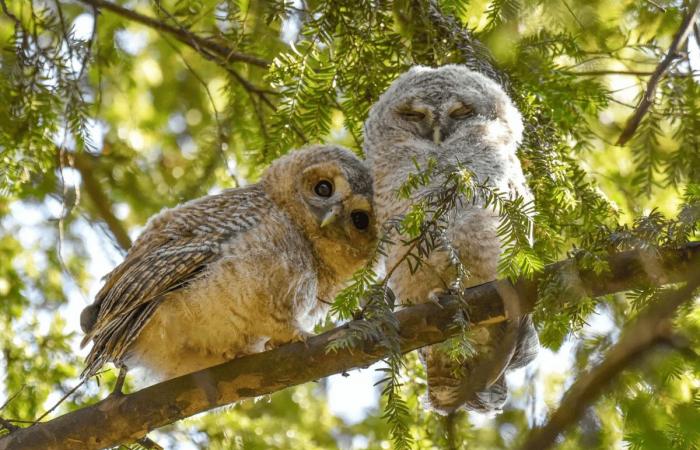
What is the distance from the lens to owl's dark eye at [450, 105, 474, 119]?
3.07 meters

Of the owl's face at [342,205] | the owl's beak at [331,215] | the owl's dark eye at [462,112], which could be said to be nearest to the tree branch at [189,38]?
the owl's face at [342,205]

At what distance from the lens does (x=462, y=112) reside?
3088mm

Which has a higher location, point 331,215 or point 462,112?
point 462,112

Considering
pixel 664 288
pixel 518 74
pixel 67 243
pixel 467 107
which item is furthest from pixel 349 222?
pixel 67 243

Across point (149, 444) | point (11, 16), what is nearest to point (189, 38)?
point (11, 16)

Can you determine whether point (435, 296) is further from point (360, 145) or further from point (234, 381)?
point (360, 145)

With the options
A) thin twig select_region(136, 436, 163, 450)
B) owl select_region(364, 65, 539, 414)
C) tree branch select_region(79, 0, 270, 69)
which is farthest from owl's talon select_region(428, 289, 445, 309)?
tree branch select_region(79, 0, 270, 69)

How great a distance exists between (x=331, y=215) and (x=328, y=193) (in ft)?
0.70

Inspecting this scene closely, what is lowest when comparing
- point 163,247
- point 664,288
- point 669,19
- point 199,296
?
point 664,288

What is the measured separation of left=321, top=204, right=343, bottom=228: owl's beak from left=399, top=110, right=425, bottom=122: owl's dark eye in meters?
0.41

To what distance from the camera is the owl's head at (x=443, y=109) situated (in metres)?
3.01

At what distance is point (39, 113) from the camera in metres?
3.53

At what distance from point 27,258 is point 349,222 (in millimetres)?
2835

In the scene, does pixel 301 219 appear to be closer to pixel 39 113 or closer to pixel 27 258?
pixel 39 113
